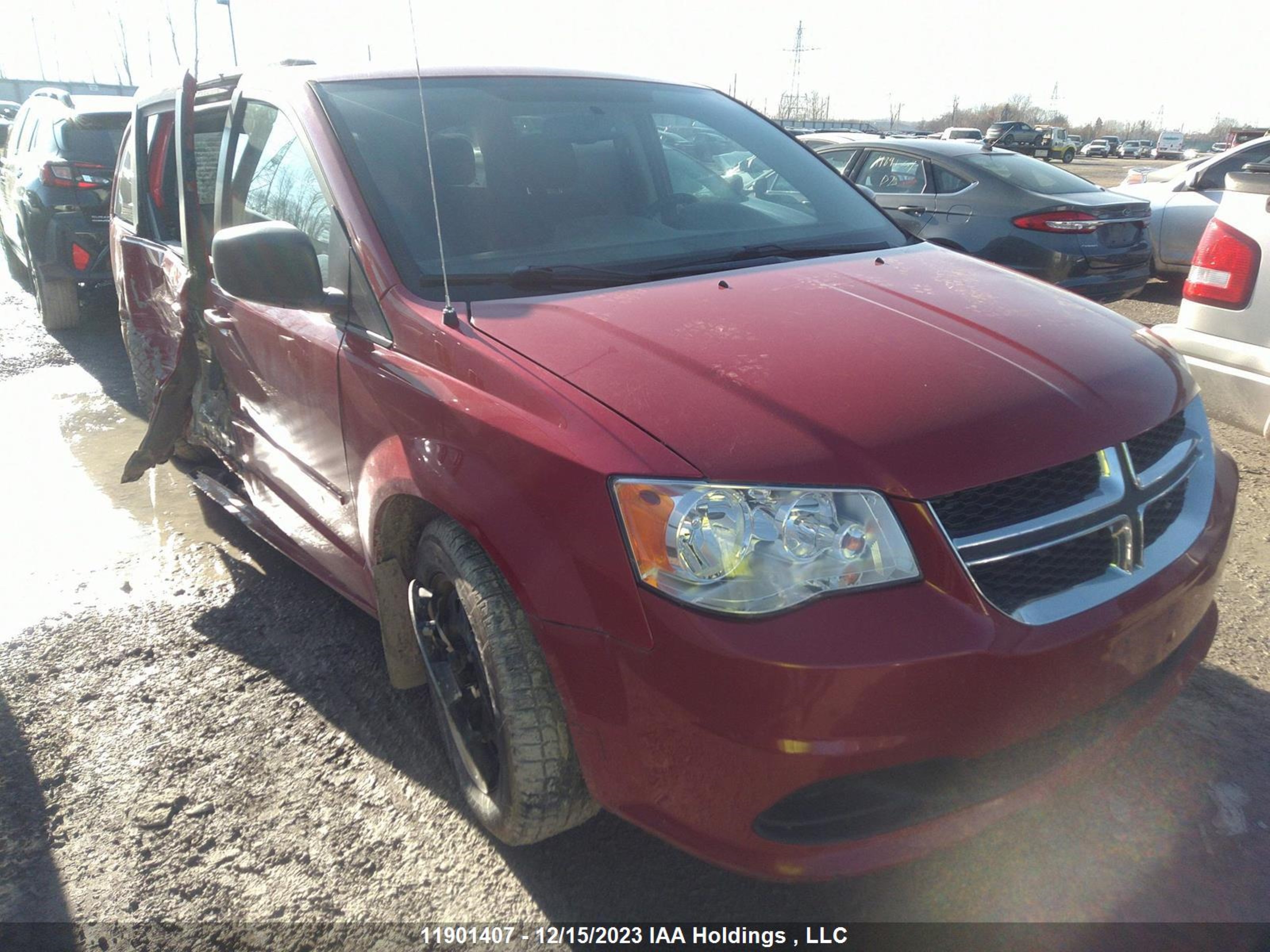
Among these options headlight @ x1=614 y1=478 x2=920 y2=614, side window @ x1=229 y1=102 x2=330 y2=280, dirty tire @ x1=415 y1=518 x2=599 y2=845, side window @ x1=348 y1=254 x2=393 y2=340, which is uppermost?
side window @ x1=229 y1=102 x2=330 y2=280

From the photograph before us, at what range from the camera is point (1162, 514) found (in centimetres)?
204

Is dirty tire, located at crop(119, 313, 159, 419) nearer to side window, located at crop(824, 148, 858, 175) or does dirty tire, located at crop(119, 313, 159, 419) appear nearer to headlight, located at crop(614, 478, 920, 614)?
headlight, located at crop(614, 478, 920, 614)

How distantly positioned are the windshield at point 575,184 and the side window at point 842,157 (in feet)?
17.2

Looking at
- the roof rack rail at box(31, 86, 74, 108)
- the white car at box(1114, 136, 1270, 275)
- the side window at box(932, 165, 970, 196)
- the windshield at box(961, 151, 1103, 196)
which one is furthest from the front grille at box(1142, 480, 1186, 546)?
the roof rack rail at box(31, 86, 74, 108)

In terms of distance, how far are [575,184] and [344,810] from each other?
1.81 m

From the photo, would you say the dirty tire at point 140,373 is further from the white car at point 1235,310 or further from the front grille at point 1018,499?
the white car at point 1235,310

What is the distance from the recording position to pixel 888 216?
322 cm

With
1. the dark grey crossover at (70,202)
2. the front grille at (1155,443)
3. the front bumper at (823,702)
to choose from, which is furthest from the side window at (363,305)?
the dark grey crossover at (70,202)

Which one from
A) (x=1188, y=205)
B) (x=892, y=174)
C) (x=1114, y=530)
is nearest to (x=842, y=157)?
(x=892, y=174)

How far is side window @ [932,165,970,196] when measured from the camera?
732 cm

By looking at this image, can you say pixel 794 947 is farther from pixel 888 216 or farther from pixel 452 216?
pixel 888 216

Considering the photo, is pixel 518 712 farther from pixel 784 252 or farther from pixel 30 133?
pixel 30 133

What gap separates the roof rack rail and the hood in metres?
8.01

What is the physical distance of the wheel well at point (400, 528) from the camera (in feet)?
7.49
